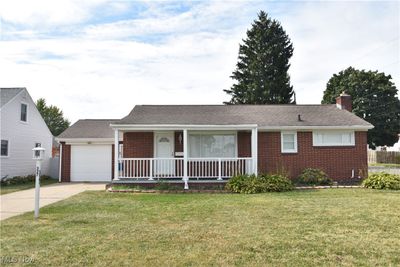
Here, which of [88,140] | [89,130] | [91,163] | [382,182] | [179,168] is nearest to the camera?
[382,182]

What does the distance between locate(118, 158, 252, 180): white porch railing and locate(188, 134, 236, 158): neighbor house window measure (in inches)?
23.6

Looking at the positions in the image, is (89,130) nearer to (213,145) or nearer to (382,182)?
(213,145)

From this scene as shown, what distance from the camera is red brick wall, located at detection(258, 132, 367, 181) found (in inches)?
607

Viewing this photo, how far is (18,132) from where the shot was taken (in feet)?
65.0

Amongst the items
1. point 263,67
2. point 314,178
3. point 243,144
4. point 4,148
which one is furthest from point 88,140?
point 263,67

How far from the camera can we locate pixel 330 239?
19.1 ft

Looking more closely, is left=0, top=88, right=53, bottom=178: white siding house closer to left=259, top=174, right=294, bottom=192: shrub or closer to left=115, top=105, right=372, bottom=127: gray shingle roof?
left=115, top=105, right=372, bottom=127: gray shingle roof

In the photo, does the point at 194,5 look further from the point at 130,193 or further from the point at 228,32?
the point at 130,193

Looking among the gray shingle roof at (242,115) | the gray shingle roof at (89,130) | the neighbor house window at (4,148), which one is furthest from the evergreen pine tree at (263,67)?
the neighbor house window at (4,148)

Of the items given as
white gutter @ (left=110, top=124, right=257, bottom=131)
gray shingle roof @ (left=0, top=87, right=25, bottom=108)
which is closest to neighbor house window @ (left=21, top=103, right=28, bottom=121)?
gray shingle roof @ (left=0, top=87, right=25, bottom=108)

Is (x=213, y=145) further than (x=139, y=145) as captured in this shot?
Yes

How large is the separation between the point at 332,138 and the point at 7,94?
59.6 ft

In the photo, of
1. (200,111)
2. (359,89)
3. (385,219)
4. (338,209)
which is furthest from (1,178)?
(359,89)

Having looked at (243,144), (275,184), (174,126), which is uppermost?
(174,126)
